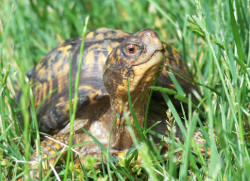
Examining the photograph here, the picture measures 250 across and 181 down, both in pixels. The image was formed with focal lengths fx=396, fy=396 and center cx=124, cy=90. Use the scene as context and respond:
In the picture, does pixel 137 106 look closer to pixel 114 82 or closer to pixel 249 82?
pixel 114 82

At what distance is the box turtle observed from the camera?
164 cm

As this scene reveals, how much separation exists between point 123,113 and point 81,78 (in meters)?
0.51

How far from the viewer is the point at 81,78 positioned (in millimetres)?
2211

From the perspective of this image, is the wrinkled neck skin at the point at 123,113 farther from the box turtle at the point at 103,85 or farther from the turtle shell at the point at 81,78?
the turtle shell at the point at 81,78

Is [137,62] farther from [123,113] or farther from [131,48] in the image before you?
[123,113]

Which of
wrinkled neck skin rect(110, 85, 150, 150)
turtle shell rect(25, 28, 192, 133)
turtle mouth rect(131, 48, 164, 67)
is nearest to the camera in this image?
turtle mouth rect(131, 48, 164, 67)

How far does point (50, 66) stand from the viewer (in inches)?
95.9

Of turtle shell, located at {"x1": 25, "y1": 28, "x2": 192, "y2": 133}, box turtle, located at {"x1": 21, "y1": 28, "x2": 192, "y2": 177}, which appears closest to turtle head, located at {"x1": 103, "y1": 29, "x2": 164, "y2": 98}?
box turtle, located at {"x1": 21, "y1": 28, "x2": 192, "y2": 177}

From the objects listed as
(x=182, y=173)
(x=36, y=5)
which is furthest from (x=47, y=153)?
(x=36, y=5)

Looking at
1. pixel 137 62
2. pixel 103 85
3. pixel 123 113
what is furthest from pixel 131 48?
pixel 103 85

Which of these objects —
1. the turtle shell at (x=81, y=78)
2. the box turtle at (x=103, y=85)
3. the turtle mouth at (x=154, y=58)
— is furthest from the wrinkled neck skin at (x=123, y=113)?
the turtle shell at (x=81, y=78)

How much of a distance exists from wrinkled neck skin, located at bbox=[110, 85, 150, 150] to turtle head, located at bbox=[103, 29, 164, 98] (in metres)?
0.03

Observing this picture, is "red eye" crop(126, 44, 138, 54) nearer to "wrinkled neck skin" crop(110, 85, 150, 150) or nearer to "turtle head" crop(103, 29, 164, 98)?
"turtle head" crop(103, 29, 164, 98)

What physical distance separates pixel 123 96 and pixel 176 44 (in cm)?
135
